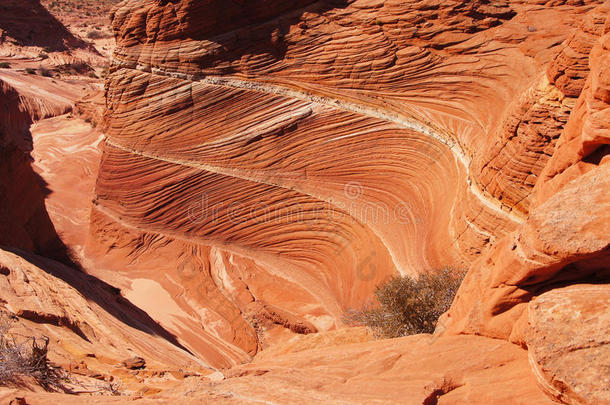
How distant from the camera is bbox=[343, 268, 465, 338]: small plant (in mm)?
7133

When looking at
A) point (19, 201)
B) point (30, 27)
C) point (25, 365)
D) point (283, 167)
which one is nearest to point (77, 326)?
point (25, 365)

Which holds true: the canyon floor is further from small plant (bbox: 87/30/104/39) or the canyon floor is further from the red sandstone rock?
small plant (bbox: 87/30/104/39)

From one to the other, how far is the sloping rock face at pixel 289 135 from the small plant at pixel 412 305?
277cm

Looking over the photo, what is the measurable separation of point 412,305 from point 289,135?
22.5 ft

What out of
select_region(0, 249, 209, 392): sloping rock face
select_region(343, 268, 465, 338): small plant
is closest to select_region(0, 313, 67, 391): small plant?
select_region(0, 249, 209, 392): sloping rock face

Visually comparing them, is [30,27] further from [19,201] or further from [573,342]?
[573,342]

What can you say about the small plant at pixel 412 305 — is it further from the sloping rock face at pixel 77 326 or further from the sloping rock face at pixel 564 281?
the sloping rock face at pixel 77 326

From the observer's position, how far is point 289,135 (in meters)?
Result: 12.6

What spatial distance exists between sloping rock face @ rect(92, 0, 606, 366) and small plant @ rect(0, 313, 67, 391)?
18.2ft

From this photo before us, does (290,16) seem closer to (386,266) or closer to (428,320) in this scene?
(386,266)

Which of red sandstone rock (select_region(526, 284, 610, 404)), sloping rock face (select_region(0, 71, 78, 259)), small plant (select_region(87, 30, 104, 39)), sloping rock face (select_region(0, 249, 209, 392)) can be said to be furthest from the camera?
small plant (select_region(87, 30, 104, 39))

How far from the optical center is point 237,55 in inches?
492

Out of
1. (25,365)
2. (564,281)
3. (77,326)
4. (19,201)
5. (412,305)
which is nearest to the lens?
(564,281)

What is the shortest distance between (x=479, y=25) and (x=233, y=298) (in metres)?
10.0
